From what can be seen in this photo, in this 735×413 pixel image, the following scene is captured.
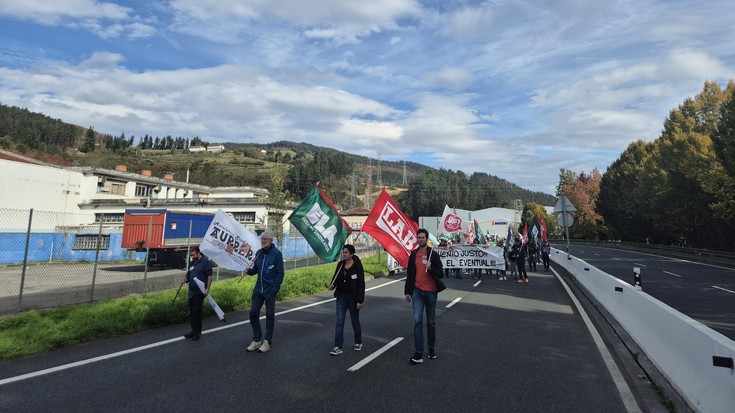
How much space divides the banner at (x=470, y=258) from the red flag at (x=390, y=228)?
8147 millimetres

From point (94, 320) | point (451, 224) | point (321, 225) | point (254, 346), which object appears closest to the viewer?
point (254, 346)

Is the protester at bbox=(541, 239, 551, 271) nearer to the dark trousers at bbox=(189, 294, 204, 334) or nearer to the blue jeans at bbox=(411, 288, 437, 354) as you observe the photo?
the blue jeans at bbox=(411, 288, 437, 354)

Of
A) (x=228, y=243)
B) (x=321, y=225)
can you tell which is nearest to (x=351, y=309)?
(x=321, y=225)

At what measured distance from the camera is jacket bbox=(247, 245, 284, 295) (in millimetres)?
7008

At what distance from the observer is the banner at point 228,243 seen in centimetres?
952

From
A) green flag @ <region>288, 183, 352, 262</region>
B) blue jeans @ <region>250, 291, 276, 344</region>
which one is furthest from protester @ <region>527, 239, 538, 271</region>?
blue jeans @ <region>250, 291, 276, 344</region>

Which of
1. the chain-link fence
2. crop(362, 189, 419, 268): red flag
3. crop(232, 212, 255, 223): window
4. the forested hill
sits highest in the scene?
the forested hill

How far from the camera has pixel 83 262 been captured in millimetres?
25484

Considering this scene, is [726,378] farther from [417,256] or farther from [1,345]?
[1,345]

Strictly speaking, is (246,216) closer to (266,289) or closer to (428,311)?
(266,289)

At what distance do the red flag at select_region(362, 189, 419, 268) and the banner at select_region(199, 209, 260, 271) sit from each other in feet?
9.17

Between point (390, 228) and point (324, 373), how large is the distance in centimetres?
468

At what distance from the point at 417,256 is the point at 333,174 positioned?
14212 centimetres

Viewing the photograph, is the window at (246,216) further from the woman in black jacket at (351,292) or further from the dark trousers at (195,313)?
the woman in black jacket at (351,292)
